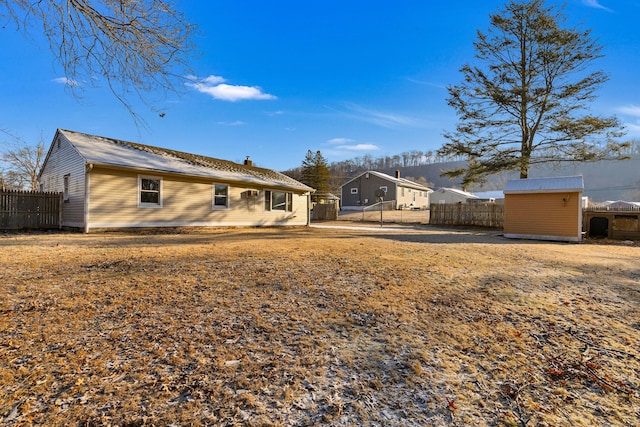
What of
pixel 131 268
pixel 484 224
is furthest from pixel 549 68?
pixel 131 268

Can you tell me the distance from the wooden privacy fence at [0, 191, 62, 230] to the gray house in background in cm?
3165

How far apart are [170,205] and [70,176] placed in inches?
151

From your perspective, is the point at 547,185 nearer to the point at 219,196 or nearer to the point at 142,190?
the point at 219,196

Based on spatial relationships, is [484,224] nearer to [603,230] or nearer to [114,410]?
[603,230]

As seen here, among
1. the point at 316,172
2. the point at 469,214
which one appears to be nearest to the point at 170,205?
the point at 469,214

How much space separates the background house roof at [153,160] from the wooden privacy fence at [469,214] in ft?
33.4

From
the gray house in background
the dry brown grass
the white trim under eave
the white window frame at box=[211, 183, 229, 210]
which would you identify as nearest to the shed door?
the dry brown grass

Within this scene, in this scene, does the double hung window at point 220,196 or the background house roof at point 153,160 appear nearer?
the background house roof at point 153,160

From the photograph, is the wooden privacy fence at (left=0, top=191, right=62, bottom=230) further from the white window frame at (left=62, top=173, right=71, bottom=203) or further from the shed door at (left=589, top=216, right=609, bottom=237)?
the shed door at (left=589, top=216, right=609, bottom=237)

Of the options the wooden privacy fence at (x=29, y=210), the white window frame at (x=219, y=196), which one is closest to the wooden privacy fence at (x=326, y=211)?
the white window frame at (x=219, y=196)

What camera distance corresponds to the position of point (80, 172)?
11.7 metres

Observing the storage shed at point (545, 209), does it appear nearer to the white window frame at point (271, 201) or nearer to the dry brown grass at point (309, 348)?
the dry brown grass at point (309, 348)

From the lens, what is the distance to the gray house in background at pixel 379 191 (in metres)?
39.8

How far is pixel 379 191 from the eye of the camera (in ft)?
133
